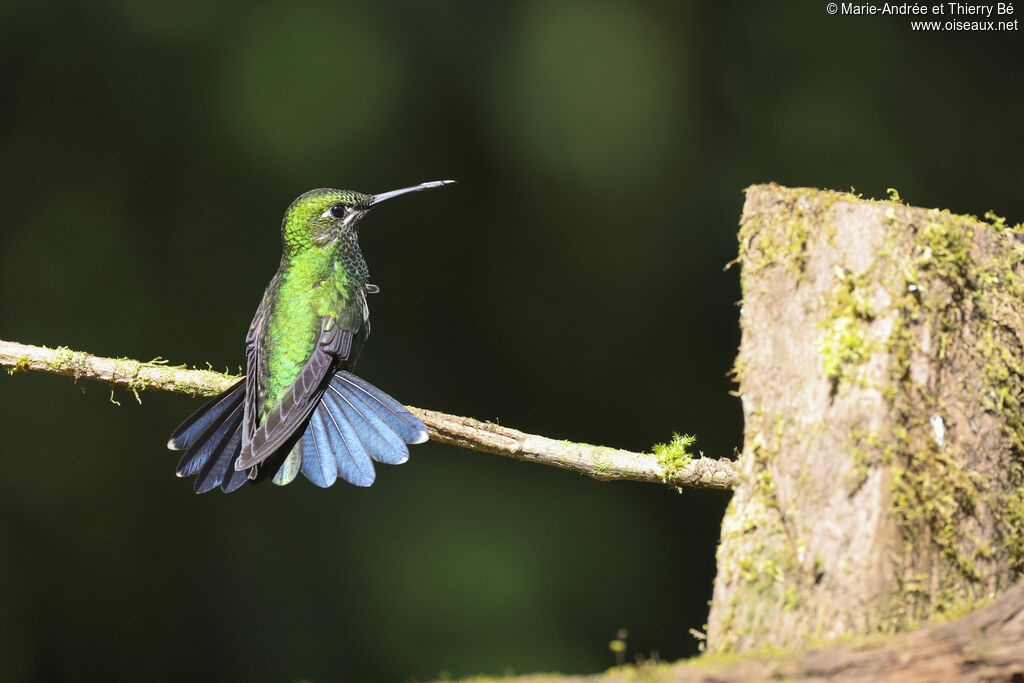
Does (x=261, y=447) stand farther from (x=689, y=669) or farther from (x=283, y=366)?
(x=689, y=669)

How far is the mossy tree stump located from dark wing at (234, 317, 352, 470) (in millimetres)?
1187

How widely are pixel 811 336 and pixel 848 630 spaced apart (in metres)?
0.42

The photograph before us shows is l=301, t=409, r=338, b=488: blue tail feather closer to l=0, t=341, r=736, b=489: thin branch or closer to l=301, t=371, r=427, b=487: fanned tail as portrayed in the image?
l=301, t=371, r=427, b=487: fanned tail

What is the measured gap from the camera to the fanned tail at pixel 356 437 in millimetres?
2383

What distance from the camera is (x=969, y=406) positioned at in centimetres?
145

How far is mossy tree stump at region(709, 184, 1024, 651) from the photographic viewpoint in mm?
1350

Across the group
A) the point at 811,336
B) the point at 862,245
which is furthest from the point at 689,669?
the point at 862,245

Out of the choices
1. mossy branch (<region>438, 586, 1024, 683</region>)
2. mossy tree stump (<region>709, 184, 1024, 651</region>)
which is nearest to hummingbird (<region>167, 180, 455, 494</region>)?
mossy tree stump (<region>709, 184, 1024, 651</region>)

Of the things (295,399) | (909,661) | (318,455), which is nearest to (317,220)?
(295,399)

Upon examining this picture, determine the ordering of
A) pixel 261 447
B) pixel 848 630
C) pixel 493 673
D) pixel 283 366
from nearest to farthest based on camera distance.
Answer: pixel 848 630 < pixel 261 447 < pixel 283 366 < pixel 493 673

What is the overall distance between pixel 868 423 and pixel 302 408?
1.48 meters

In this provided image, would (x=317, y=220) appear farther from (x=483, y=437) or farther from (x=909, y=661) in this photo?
(x=909, y=661)

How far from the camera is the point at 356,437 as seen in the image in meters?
2.44

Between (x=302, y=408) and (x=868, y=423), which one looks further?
(x=302, y=408)
